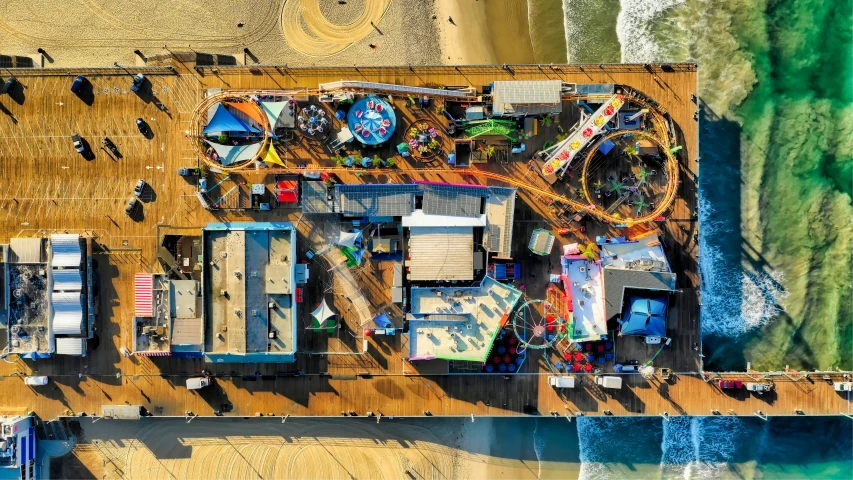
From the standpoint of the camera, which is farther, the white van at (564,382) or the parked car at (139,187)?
the parked car at (139,187)

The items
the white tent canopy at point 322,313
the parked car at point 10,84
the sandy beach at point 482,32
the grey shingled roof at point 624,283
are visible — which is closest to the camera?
the grey shingled roof at point 624,283

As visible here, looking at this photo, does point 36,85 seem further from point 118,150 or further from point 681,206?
point 681,206

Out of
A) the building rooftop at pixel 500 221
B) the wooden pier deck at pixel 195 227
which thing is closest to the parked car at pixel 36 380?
the wooden pier deck at pixel 195 227

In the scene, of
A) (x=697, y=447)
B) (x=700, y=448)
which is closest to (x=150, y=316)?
(x=697, y=447)

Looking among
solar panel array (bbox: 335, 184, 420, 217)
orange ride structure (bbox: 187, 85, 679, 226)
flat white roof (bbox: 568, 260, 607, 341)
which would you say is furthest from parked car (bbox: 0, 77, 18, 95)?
flat white roof (bbox: 568, 260, 607, 341)

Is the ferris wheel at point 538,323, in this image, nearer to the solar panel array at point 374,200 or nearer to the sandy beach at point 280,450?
the sandy beach at point 280,450

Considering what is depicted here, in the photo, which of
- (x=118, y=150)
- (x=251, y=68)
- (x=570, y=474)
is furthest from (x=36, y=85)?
(x=570, y=474)

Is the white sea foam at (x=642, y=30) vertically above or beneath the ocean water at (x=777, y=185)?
above
